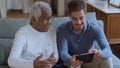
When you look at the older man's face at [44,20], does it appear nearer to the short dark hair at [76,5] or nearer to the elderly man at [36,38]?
the elderly man at [36,38]

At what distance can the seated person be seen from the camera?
1.97m

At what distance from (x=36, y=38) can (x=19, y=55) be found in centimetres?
22

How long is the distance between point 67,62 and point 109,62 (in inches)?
13.0

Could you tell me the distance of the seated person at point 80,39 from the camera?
77.7 inches

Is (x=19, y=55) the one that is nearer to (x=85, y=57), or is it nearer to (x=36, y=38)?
(x=36, y=38)

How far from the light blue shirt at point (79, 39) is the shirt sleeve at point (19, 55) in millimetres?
324

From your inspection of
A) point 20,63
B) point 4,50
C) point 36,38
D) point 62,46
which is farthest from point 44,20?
point 4,50

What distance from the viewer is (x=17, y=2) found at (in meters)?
5.82

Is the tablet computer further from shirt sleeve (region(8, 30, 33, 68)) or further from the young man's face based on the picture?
shirt sleeve (region(8, 30, 33, 68))

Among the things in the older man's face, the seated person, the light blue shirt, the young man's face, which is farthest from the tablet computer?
the older man's face

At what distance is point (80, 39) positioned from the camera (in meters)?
2.09

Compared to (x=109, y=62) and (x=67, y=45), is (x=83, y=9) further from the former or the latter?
(x=109, y=62)

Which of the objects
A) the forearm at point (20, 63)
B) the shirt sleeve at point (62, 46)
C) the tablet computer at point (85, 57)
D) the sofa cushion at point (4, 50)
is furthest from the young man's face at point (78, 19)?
the sofa cushion at point (4, 50)

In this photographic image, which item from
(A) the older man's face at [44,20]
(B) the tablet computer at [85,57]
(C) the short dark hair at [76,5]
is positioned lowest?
(B) the tablet computer at [85,57]
